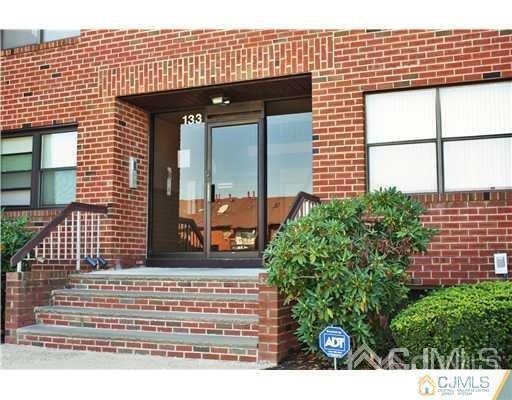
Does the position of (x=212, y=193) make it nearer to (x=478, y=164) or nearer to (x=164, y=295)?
(x=164, y=295)

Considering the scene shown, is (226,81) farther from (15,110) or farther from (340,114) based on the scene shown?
(15,110)

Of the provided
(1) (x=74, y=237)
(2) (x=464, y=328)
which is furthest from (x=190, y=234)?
(2) (x=464, y=328)

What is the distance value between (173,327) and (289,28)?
4206 mm

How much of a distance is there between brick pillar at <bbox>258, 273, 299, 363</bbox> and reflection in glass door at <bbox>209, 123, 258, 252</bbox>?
112 inches

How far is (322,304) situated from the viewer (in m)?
5.37

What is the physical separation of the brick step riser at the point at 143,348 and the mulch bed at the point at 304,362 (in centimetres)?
Result: 34

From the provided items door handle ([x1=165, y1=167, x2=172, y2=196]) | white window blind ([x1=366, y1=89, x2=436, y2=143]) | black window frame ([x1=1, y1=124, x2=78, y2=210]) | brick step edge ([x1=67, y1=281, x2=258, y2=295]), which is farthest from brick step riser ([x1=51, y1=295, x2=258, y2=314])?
white window blind ([x1=366, y1=89, x2=436, y2=143])

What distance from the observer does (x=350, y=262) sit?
5594 millimetres

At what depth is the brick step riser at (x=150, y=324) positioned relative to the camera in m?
6.35

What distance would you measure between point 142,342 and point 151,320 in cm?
37

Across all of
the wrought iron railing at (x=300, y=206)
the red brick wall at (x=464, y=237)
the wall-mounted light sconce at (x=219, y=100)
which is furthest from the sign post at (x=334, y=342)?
the wall-mounted light sconce at (x=219, y=100)

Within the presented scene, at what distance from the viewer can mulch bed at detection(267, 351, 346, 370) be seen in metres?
5.69

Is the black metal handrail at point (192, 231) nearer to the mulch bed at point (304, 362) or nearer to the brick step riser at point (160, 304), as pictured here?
the brick step riser at point (160, 304)
